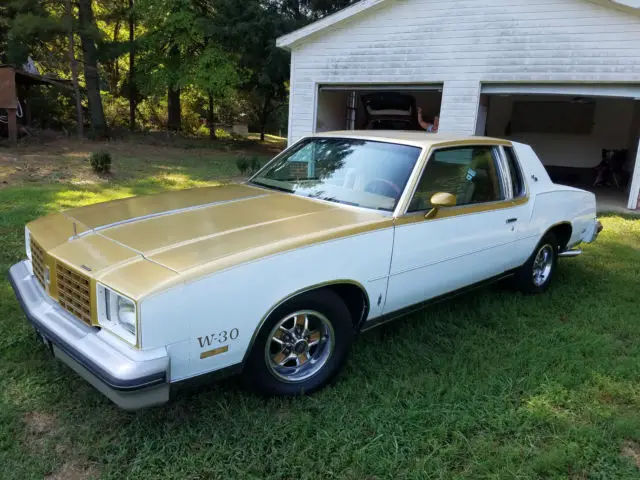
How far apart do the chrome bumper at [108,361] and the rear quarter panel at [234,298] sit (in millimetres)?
82

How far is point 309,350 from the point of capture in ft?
10.4

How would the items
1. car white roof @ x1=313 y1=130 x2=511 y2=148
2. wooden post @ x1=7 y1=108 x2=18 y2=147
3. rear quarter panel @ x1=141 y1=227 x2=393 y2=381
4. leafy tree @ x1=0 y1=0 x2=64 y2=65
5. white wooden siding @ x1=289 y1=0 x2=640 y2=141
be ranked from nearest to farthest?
rear quarter panel @ x1=141 y1=227 x2=393 y2=381 → car white roof @ x1=313 y1=130 x2=511 y2=148 → white wooden siding @ x1=289 y1=0 x2=640 y2=141 → wooden post @ x1=7 y1=108 x2=18 y2=147 → leafy tree @ x1=0 y1=0 x2=64 y2=65

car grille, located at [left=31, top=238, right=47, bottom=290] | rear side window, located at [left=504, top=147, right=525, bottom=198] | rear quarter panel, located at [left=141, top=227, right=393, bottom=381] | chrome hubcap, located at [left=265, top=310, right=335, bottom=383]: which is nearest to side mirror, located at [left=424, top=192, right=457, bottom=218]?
rear quarter panel, located at [left=141, top=227, right=393, bottom=381]

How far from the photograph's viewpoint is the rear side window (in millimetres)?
4512

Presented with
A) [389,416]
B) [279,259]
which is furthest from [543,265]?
[279,259]

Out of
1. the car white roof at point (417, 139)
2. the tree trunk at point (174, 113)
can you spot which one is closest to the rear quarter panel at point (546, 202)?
the car white roof at point (417, 139)

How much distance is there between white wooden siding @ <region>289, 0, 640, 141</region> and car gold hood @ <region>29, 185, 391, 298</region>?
340 inches

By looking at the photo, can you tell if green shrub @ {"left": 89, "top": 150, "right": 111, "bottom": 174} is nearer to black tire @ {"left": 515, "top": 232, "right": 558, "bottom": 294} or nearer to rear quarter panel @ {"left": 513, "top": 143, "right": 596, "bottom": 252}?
rear quarter panel @ {"left": 513, "top": 143, "right": 596, "bottom": 252}

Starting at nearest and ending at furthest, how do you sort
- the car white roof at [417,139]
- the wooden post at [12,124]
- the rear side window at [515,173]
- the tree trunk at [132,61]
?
1. the car white roof at [417,139]
2. the rear side window at [515,173]
3. the wooden post at [12,124]
4. the tree trunk at [132,61]

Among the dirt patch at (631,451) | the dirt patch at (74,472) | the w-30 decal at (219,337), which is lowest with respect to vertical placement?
the dirt patch at (74,472)

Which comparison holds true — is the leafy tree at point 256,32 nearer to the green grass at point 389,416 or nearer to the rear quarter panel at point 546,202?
the rear quarter panel at point 546,202

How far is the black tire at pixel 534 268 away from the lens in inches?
193

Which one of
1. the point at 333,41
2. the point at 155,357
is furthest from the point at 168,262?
the point at 333,41

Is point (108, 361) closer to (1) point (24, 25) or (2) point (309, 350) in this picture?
(2) point (309, 350)
